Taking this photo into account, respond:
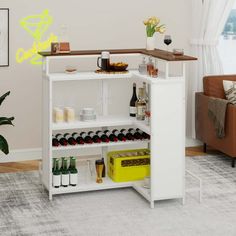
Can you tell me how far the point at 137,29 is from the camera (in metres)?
6.66

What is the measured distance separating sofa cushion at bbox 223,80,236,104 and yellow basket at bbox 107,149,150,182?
54.2 inches

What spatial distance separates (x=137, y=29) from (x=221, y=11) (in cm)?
98

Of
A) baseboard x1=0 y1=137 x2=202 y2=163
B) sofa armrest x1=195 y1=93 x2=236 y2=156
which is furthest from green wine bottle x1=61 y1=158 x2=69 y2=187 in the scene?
sofa armrest x1=195 y1=93 x2=236 y2=156

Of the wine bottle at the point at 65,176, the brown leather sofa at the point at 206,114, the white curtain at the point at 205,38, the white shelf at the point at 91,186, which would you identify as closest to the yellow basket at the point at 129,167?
the white shelf at the point at 91,186

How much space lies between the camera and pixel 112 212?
4938 mm

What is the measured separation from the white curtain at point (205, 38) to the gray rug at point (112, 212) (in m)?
1.48

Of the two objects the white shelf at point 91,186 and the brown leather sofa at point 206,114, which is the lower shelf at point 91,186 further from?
the brown leather sofa at point 206,114

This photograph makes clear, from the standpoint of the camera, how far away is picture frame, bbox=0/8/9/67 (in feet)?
20.1

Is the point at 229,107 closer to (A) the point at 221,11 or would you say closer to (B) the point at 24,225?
(A) the point at 221,11

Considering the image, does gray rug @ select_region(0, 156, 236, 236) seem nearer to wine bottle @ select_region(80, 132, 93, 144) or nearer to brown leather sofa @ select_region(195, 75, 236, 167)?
wine bottle @ select_region(80, 132, 93, 144)

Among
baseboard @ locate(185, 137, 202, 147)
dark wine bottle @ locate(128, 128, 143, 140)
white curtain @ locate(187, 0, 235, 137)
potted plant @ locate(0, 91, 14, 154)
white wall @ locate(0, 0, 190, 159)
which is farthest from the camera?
baseboard @ locate(185, 137, 202, 147)

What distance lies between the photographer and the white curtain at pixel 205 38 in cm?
684

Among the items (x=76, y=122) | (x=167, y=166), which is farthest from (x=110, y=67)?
(x=167, y=166)

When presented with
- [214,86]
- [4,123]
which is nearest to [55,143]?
[4,123]
